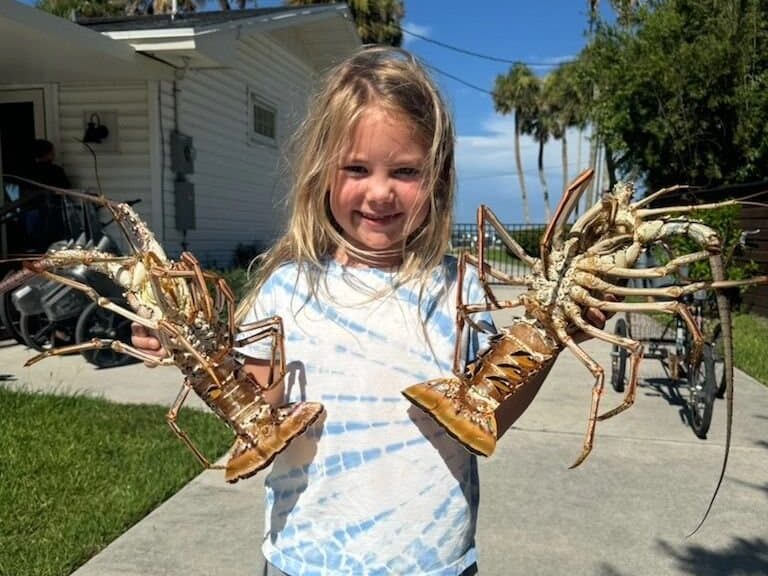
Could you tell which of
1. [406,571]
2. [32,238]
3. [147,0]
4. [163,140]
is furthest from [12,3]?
[147,0]

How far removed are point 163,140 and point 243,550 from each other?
7.58 m

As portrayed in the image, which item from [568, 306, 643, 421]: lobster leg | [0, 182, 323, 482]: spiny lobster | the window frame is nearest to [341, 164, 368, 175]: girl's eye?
[0, 182, 323, 482]: spiny lobster

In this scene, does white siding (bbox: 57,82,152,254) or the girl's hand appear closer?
the girl's hand

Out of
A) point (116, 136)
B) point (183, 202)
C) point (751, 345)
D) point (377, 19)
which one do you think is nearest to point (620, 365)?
point (751, 345)

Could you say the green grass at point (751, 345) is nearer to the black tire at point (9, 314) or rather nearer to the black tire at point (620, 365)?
the black tire at point (620, 365)

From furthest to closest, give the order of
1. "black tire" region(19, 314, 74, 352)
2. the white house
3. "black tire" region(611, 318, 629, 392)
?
the white house → "black tire" region(19, 314, 74, 352) → "black tire" region(611, 318, 629, 392)

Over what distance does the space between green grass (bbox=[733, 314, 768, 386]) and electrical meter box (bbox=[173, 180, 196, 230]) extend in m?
7.19

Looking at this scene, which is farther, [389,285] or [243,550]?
[243,550]

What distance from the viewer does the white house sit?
8391mm

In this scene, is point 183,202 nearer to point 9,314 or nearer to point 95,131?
point 95,131

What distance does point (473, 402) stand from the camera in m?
1.62

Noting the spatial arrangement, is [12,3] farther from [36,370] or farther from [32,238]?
[36,370]

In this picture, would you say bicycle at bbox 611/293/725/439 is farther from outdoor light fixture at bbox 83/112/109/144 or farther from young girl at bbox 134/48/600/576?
outdoor light fixture at bbox 83/112/109/144

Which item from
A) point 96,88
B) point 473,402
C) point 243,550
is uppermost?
point 96,88
